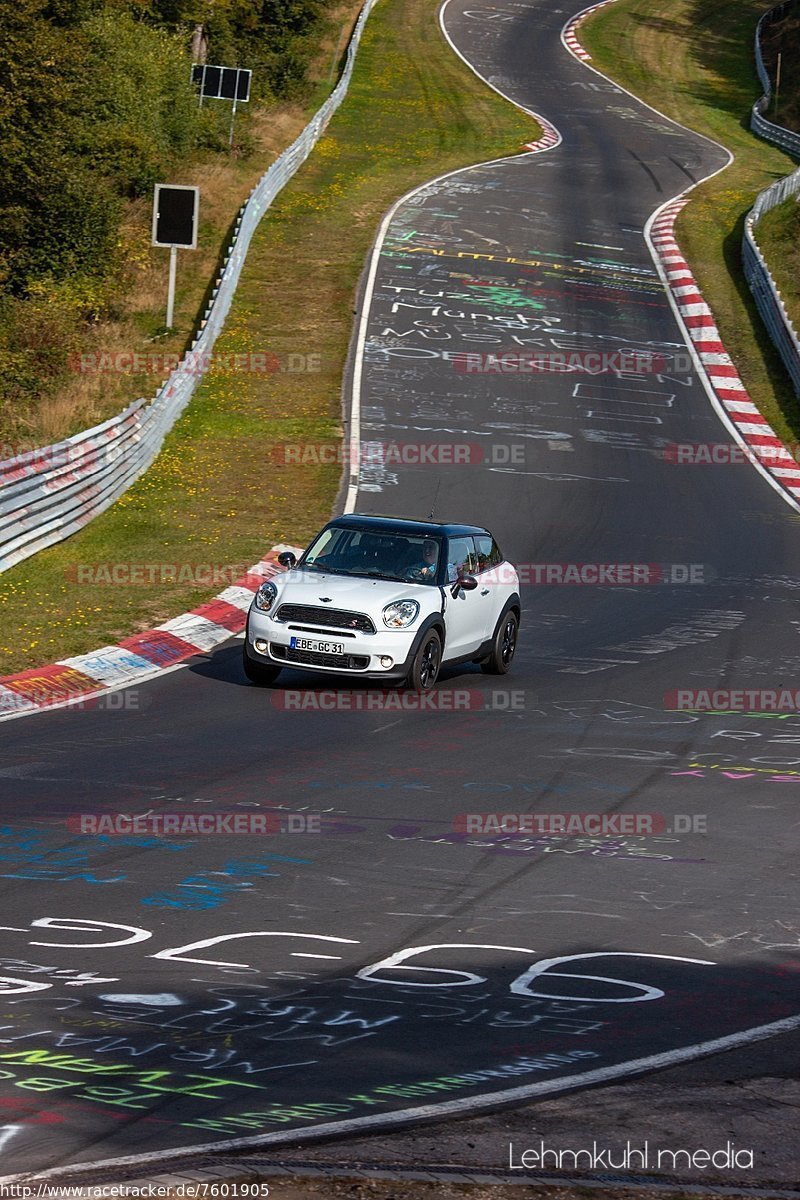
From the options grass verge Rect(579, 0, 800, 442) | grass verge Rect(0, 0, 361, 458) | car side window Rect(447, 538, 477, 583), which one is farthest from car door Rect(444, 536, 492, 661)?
grass verge Rect(579, 0, 800, 442)

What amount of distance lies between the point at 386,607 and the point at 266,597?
1228 mm

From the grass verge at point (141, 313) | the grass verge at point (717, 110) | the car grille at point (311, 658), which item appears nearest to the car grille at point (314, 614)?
the car grille at point (311, 658)

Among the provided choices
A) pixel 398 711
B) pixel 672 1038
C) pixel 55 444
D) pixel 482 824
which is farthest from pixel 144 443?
pixel 672 1038

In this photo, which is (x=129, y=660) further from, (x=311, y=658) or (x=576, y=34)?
(x=576, y=34)

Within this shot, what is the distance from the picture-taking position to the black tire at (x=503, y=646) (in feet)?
55.2

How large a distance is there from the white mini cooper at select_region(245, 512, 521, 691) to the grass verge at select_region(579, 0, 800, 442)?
16.2 meters

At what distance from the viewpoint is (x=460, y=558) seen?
16.8 m

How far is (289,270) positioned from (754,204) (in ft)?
50.4

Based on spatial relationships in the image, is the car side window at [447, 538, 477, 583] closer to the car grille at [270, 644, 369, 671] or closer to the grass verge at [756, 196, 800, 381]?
the car grille at [270, 644, 369, 671]

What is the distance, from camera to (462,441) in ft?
95.3

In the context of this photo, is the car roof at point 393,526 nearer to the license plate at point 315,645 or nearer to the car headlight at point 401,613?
the car headlight at point 401,613

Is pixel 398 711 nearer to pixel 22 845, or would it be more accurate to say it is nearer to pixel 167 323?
pixel 22 845

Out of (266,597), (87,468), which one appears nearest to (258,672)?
Result: (266,597)

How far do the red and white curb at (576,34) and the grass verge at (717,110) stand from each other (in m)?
0.54
